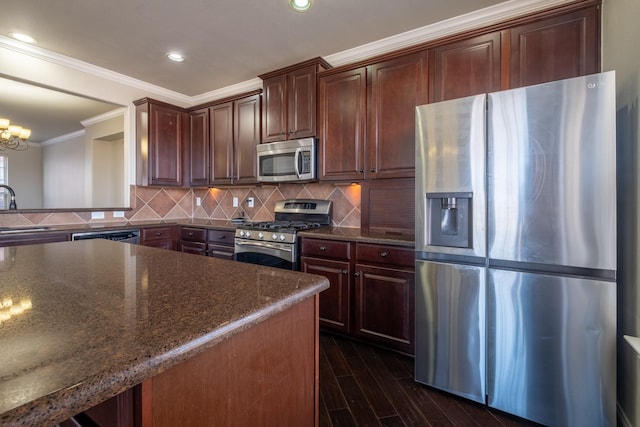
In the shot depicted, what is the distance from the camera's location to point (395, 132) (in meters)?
2.39

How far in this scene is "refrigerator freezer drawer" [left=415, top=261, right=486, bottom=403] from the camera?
1.63m

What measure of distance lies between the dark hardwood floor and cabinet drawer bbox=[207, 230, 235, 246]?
4.88 ft

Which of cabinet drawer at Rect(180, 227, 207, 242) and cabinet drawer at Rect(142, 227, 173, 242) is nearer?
cabinet drawer at Rect(142, 227, 173, 242)

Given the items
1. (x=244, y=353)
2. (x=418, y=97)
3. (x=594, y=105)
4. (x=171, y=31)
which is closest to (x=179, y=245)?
(x=171, y=31)

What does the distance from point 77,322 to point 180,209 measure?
384 cm

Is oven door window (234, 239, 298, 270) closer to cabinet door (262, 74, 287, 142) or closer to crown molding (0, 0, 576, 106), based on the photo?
cabinet door (262, 74, 287, 142)

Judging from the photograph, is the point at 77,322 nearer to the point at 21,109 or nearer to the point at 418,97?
the point at 418,97

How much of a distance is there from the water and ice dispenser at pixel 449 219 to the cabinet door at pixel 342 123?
908 mm

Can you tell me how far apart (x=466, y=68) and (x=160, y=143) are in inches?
127

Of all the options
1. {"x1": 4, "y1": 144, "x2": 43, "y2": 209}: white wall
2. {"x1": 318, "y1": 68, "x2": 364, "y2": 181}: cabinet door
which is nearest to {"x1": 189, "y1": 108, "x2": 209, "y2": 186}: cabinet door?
{"x1": 318, "y1": 68, "x2": 364, "y2": 181}: cabinet door

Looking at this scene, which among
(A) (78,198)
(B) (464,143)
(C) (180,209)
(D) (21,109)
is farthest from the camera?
(A) (78,198)

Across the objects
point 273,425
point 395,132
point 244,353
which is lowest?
point 273,425

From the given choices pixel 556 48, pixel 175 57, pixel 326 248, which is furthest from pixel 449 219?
pixel 175 57

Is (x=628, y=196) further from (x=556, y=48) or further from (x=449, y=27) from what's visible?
(x=449, y=27)
